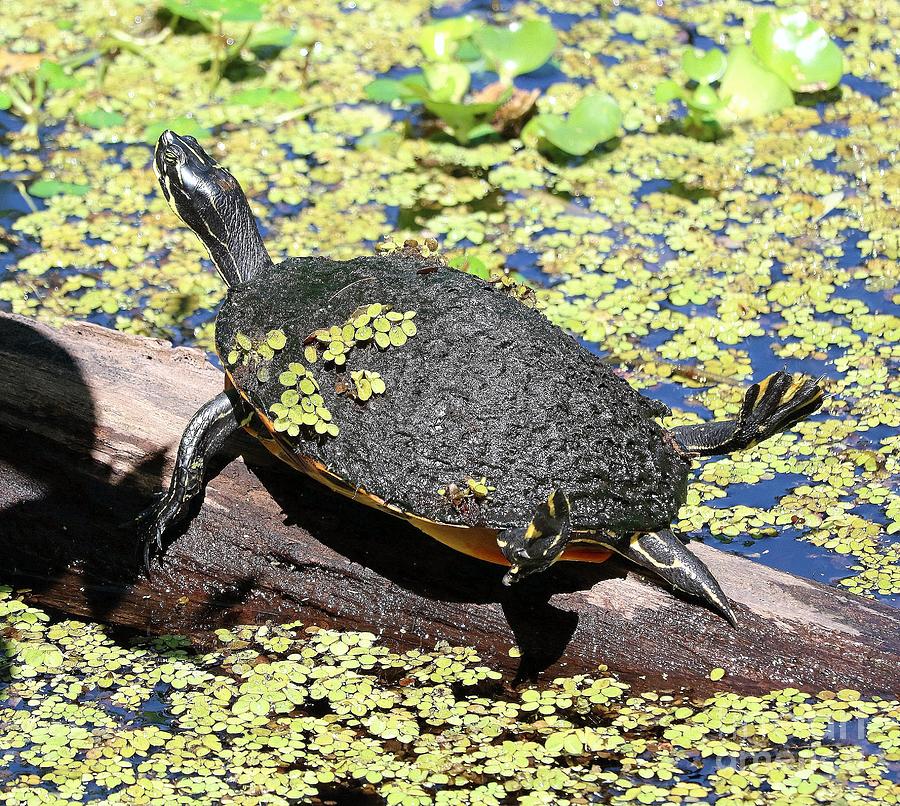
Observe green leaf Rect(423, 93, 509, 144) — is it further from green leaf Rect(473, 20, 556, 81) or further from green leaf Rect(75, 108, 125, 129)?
green leaf Rect(75, 108, 125, 129)

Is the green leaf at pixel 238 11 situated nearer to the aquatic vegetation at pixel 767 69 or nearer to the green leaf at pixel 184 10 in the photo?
the green leaf at pixel 184 10

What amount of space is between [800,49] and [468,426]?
11.9 ft

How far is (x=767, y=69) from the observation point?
5.61 metres

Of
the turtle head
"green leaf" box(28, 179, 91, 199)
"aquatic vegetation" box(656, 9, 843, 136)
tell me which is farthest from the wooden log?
"aquatic vegetation" box(656, 9, 843, 136)

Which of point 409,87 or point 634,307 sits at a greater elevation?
point 409,87

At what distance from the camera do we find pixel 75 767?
2867 millimetres

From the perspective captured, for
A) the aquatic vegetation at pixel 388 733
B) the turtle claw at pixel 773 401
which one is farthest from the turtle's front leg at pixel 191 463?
the turtle claw at pixel 773 401

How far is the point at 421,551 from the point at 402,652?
11.3 inches

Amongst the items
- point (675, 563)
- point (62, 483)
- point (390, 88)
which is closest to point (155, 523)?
point (62, 483)

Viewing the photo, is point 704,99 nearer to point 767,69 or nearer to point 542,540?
point 767,69

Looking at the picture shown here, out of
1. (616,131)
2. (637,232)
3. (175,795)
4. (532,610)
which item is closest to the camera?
(175,795)

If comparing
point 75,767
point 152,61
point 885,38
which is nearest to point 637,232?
point 885,38

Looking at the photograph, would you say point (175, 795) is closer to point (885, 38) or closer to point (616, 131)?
point (616, 131)

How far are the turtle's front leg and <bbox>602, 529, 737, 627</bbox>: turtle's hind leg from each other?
1131 mm
